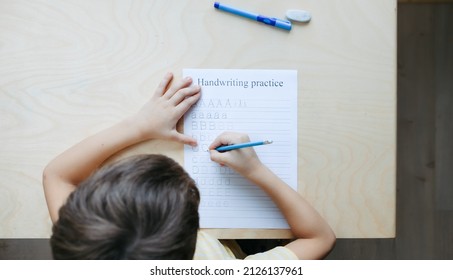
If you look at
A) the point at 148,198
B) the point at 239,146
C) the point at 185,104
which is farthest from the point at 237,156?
the point at 148,198

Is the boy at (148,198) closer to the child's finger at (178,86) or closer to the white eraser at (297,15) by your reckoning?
the child's finger at (178,86)

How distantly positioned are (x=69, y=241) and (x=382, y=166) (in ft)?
1.72

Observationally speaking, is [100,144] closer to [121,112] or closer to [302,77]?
[121,112]

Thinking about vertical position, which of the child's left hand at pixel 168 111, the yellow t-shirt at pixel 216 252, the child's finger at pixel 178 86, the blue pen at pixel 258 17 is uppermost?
the blue pen at pixel 258 17

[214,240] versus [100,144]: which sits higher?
[100,144]

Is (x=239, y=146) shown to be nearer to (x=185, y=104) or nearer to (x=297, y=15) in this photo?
(x=185, y=104)

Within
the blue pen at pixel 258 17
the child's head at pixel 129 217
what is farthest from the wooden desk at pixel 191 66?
the child's head at pixel 129 217

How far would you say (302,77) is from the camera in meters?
0.70

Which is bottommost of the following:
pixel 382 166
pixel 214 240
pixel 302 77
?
pixel 214 240

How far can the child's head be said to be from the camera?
1.52ft

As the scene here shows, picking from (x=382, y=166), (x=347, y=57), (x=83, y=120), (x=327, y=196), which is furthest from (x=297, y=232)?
(x=83, y=120)

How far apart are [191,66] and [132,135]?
0.53ft

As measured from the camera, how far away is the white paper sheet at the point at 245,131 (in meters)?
0.71

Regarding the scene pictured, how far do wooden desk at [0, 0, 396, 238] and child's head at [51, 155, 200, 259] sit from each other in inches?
7.8
